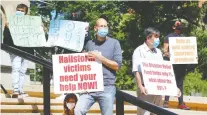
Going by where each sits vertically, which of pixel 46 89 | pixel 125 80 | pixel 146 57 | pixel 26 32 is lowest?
pixel 125 80

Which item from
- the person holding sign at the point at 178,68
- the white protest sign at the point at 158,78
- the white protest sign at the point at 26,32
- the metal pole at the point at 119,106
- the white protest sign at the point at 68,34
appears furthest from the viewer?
the person holding sign at the point at 178,68

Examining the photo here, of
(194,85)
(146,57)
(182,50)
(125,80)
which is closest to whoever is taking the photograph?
(146,57)

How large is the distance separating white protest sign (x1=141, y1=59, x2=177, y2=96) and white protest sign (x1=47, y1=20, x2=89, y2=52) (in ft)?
4.79

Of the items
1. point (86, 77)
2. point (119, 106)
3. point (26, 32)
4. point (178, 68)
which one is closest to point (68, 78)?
point (86, 77)

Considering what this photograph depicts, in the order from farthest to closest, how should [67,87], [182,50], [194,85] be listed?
[194,85]
[182,50]
[67,87]

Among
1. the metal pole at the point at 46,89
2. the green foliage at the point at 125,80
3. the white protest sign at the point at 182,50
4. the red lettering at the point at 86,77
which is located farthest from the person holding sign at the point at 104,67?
the green foliage at the point at 125,80

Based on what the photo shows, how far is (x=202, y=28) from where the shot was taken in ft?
72.2

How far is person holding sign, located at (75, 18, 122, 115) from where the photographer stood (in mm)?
5992

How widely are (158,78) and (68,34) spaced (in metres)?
1.96

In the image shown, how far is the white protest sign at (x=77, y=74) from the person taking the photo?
6.06 meters

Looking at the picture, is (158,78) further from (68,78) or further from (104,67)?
(68,78)

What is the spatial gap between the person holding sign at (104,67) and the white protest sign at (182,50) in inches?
141

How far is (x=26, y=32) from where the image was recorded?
27.7 feet

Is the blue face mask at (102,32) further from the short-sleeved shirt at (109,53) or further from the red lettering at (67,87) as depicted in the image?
the red lettering at (67,87)
